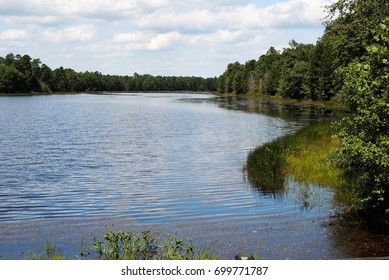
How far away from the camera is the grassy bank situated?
27.9 m

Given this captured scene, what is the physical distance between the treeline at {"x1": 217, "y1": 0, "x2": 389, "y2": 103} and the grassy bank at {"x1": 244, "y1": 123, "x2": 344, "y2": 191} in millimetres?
5406

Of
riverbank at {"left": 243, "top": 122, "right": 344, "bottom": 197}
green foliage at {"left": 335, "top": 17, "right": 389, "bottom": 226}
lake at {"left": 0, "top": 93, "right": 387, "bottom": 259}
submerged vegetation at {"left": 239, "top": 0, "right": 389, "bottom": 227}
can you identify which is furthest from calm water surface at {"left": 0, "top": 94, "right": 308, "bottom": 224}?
green foliage at {"left": 335, "top": 17, "right": 389, "bottom": 226}

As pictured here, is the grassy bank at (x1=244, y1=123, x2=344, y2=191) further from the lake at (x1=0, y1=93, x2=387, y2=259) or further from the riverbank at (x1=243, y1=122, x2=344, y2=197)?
the lake at (x1=0, y1=93, x2=387, y2=259)

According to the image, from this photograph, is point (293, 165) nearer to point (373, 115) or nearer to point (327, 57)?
point (373, 115)

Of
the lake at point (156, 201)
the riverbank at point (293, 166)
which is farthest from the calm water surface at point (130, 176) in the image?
the riverbank at point (293, 166)

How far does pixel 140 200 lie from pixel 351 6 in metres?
20.6

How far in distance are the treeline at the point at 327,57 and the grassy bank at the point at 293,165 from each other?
17.7 ft

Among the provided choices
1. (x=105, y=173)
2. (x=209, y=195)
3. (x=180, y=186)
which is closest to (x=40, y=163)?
(x=105, y=173)

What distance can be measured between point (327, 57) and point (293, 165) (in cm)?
7631

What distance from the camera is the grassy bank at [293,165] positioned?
2791 centimetres

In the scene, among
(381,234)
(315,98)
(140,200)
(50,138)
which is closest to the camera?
(381,234)

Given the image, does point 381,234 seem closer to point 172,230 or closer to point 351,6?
point 172,230

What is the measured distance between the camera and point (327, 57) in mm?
101938
